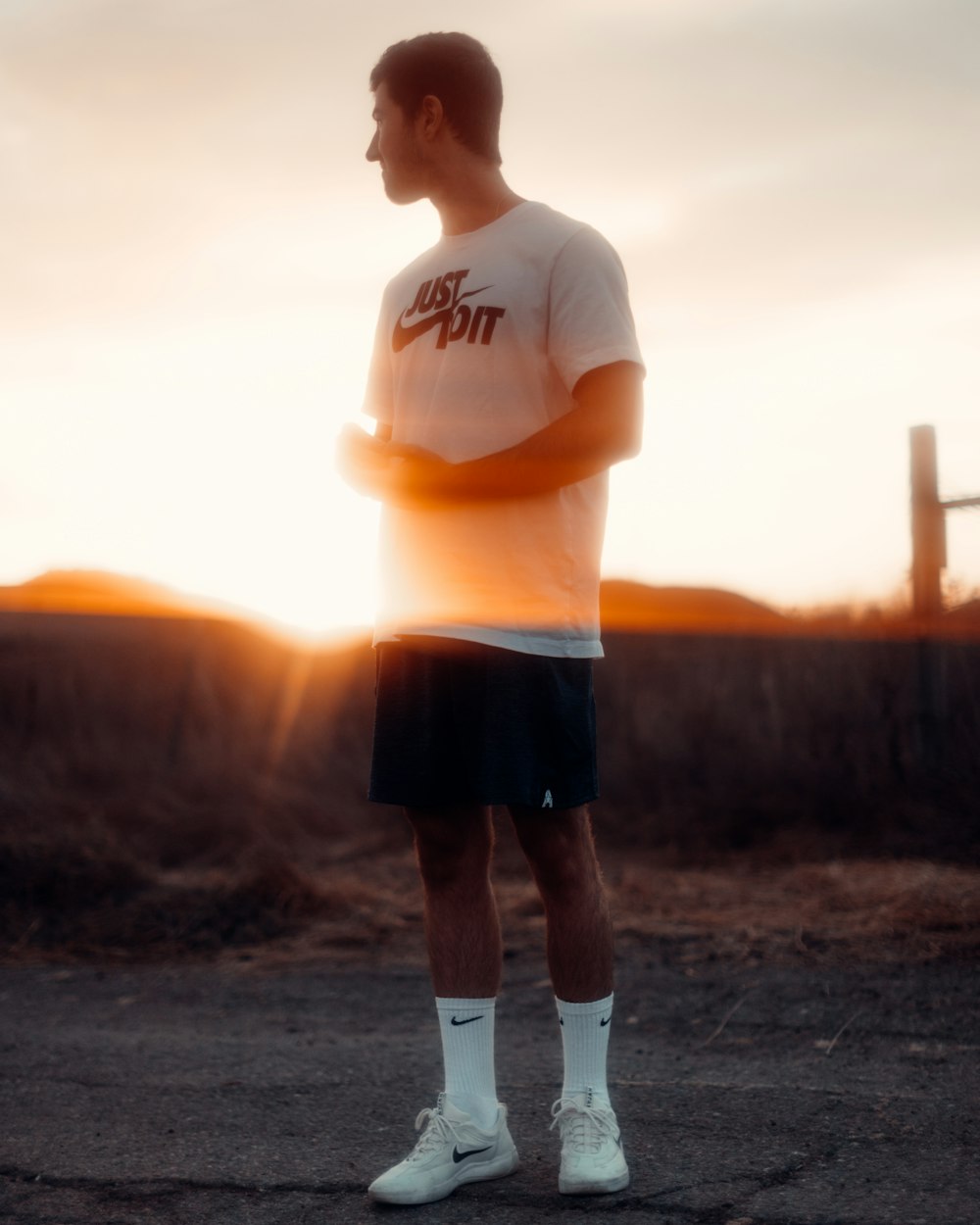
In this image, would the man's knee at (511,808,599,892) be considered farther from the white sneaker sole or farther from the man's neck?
the man's neck

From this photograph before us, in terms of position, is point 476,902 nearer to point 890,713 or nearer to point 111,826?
point 890,713

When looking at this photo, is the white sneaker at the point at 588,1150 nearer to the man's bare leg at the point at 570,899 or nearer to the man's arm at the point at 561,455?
the man's bare leg at the point at 570,899

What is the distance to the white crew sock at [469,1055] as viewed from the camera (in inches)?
78.1

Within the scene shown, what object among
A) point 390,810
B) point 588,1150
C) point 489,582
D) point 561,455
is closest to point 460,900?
point 588,1150

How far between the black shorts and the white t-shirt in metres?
0.04

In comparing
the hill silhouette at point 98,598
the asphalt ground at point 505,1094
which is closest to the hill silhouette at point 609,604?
the hill silhouette at point 98,598

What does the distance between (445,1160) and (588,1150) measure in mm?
230

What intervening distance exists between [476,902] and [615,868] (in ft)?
11.2

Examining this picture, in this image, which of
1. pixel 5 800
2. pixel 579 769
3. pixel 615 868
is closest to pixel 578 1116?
pixel 579 769

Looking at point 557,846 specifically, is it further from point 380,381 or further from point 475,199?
point 475,199

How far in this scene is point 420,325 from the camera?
82.6 inches

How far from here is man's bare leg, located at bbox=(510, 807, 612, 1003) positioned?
77.5 inches

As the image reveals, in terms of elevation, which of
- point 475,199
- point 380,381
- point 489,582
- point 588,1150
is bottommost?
point 588,1150

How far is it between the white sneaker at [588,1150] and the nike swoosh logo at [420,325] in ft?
4.29
